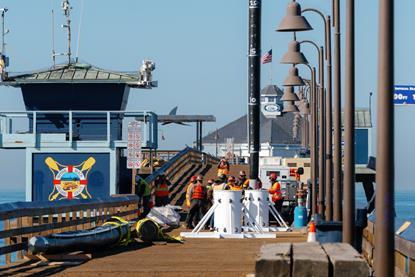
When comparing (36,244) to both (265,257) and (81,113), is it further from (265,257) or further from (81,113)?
(81,113)

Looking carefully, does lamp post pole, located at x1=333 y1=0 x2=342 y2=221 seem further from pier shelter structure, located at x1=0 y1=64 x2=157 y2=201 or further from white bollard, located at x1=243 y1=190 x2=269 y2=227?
pier shelter structure, located at x1=0 y1=64 x2=157 y2=201

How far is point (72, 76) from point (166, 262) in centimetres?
2822

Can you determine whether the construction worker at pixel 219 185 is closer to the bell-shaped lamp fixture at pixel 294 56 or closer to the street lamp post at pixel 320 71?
the street lamp post at pixel 320 71

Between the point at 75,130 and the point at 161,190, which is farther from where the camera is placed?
the point at 75,130

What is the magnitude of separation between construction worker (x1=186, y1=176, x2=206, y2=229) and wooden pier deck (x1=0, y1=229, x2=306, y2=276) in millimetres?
7142

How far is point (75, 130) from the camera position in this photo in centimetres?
4994

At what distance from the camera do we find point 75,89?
51188 millimetres

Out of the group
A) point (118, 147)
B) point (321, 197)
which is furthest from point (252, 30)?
point (118, 147)

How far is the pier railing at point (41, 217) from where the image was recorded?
23.5 m

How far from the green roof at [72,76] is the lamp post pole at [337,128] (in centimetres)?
2175

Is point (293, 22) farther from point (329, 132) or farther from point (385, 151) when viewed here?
point (385, 151)

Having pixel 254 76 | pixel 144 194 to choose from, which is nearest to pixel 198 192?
pixel 254 76

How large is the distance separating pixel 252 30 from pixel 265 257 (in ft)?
A: 80.2

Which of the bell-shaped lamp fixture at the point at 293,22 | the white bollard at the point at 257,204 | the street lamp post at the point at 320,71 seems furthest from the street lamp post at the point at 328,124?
the bell-shaped lamp fixture at the point at 293,22
